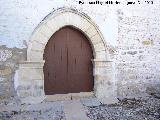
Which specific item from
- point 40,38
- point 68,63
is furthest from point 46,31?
point 68,63

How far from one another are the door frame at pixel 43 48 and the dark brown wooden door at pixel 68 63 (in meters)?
Result: 0.25

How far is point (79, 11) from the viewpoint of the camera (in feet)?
19.5

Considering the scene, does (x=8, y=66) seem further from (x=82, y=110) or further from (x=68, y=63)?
(x=82, y=110)

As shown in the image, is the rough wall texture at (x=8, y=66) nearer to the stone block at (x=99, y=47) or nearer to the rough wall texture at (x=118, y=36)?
the rough wall texture at (x=118, y=36)

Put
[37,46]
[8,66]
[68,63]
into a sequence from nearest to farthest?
1. [8,66]
2. [37,46]
3. [68,63]

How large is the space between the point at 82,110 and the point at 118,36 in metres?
2.04

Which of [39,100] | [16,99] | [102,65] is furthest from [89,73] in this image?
[16,99]

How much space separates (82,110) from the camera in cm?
543

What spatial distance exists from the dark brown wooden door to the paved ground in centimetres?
49

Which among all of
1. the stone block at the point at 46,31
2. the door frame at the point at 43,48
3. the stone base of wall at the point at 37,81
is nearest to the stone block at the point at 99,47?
the door frame at the point at 43,48

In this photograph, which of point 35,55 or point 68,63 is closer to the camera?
point 35,55

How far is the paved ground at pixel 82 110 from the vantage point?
5.10 meters

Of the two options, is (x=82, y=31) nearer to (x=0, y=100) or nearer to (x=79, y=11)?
(x=79, y=11)

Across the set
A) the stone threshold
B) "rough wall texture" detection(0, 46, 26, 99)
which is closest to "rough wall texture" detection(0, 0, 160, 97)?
"rough wall texture" detection(0, 46, 26, 99)
